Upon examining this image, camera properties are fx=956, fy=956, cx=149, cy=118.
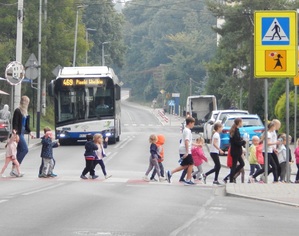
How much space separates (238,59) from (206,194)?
168ft

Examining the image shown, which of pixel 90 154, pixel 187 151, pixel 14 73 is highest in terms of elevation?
pixel 14 73

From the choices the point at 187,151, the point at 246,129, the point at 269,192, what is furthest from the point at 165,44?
the point at 269,192

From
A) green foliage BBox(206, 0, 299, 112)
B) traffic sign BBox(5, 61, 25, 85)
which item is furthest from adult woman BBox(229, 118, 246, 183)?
green foliage BBox(206, 0, 299, 112)

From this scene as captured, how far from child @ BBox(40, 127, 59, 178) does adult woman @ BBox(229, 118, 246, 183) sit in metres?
4.59

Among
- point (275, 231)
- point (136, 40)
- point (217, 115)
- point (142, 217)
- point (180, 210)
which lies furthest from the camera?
point (136, 40)

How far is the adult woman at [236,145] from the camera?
867 inches

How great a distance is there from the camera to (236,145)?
875 inches

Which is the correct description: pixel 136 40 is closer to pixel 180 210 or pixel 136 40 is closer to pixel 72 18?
pixel 72 18

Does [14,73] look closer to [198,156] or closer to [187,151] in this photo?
[198,156]

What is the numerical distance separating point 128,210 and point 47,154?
863 cm

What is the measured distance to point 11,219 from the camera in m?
13.8

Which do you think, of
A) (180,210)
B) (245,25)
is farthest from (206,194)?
(245,25)

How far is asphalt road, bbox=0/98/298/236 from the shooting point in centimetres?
1290

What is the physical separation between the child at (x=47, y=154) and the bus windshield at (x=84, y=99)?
1723cm
